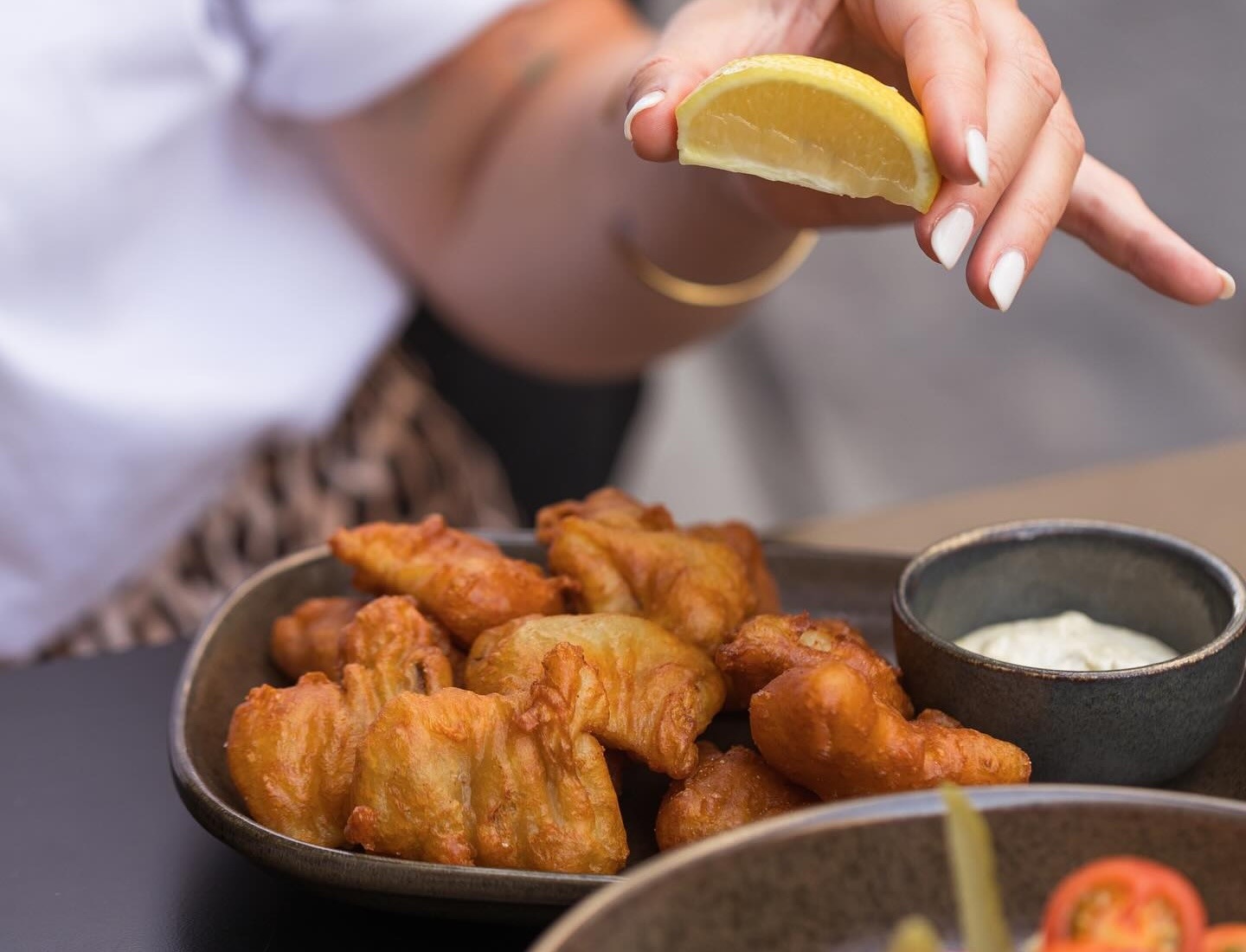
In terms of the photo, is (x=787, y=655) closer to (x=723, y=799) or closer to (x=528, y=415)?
(x=723, y=799)

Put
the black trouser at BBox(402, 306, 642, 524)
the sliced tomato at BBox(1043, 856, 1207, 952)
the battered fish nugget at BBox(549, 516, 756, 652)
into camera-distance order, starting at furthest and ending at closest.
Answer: the black trouser at BBox(402, 306, 642, 524)
the battered fish nugget at BBox(549, 516, 756, 652)
the sliced tomato at BBox(1043, 856, 1207, 952)

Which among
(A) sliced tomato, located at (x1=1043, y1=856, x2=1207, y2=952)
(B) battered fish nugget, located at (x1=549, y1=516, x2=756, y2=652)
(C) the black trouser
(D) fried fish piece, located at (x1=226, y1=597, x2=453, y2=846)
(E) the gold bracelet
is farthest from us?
(C) the black trouser

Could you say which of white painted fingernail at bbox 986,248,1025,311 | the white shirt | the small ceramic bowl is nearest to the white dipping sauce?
the small ceramic bowl

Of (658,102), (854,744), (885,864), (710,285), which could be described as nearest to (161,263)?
(710,285)

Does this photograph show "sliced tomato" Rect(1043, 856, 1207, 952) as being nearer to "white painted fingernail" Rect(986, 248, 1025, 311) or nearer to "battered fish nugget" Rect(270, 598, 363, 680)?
"white painted fingernail" Rect(986, 248, 1025, 311)

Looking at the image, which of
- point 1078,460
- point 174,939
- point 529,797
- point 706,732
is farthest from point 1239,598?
point 1078,460

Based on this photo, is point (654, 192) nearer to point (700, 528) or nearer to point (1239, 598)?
point (700, 528)
